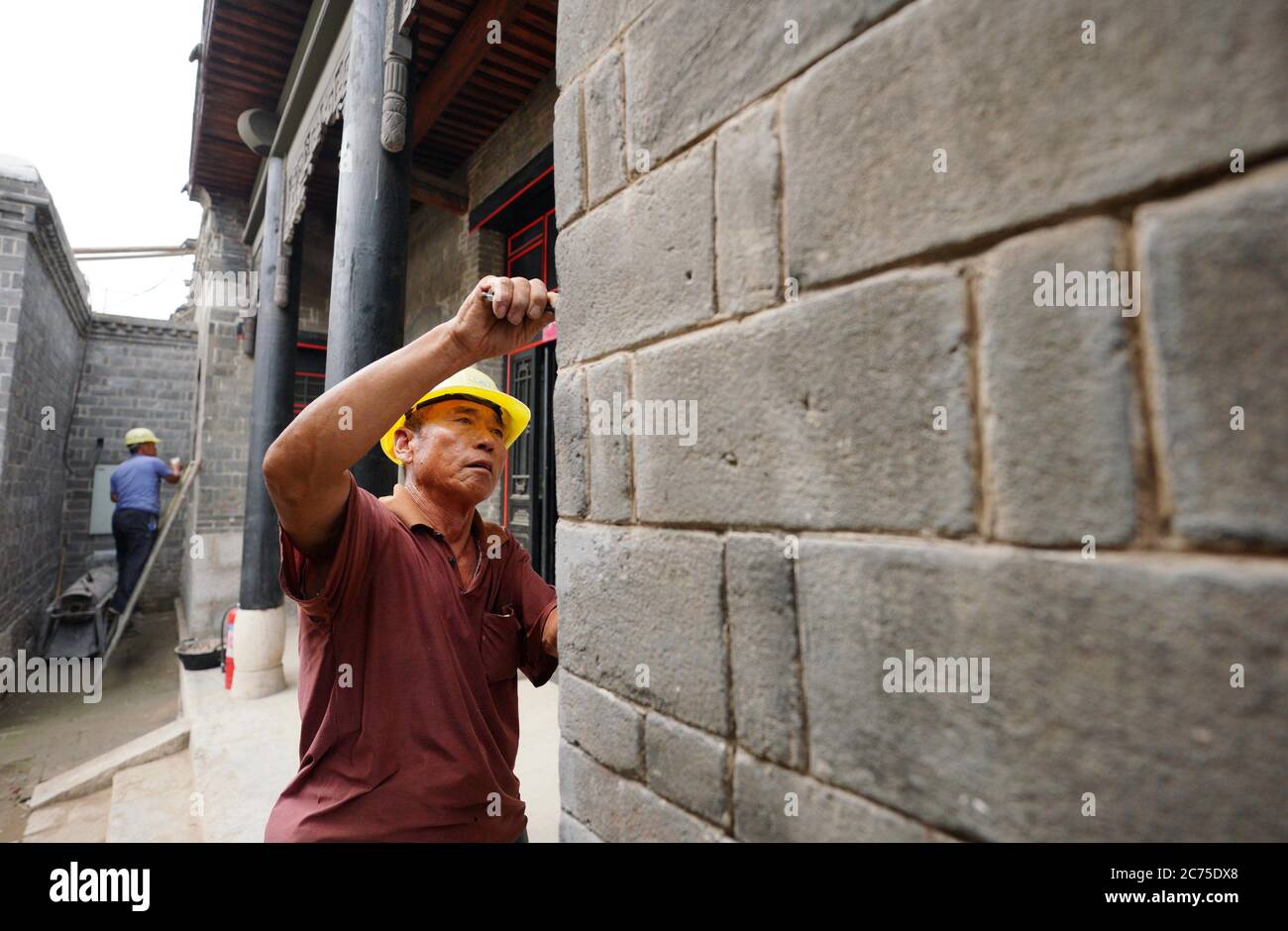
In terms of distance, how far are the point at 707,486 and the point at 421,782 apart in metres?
1.12

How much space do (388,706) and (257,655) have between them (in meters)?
5.08

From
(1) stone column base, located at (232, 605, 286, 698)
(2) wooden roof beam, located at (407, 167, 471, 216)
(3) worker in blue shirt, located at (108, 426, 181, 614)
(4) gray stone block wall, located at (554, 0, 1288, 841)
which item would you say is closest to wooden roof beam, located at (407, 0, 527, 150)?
(2) wooden roof beam, located at (407, 167, 471, 216)

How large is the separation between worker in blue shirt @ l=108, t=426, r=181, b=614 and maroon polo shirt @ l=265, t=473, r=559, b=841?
32.8ft

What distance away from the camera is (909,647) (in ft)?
3.00

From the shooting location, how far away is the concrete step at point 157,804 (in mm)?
4023

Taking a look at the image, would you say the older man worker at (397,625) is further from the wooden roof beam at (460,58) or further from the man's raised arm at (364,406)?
the wooden roof beam at (460,58)

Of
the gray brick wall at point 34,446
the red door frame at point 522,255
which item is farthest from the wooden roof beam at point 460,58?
the gray brick wall at point 34,446

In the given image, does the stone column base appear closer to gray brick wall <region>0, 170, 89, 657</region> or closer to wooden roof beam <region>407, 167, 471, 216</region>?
gray brick wall <region>0, 170, 89, 657</region>

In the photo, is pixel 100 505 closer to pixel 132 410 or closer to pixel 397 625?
pixel 132 410

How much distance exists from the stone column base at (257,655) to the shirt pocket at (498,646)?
4879 mm

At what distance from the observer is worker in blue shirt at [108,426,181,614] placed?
30.9 feet

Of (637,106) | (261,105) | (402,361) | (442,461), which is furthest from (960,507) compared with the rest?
(261,105)


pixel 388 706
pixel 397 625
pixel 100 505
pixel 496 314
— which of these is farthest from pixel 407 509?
pixel 100 505

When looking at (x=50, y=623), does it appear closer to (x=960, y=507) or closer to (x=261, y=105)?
(x=261, y=105)
